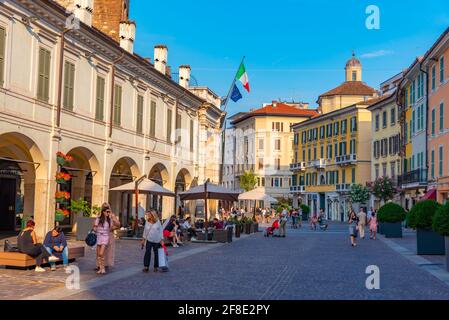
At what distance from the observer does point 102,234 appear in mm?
15648

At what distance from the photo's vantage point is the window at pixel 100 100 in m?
28.3

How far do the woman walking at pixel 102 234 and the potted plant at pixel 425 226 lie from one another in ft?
37.0

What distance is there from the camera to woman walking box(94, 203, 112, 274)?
15.4 meters

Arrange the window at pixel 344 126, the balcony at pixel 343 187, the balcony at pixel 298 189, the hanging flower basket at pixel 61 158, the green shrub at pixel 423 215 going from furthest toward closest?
the balcony at pixel 298 189
the window at pixel 344 126
the balcony at pixel 343 187
the hanging flower basket at pixel 61 158
the green shrub at pixel 423 215

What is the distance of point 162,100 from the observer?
36938 millimetres

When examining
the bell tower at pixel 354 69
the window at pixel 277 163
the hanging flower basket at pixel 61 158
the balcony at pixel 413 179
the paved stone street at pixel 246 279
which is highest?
the bell tower at pixel 354 69

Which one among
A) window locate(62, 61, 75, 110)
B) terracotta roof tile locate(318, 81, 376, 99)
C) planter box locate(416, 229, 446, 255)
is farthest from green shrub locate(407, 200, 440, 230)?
terracotta roof tile locate(318, 81, 376, 99)

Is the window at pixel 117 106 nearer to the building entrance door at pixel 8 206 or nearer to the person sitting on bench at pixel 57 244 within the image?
the building entrance door at pixel 8 206

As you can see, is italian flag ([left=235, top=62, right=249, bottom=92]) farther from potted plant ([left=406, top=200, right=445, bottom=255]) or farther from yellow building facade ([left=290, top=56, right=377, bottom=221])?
yellow building facade ([left=290, top=56, right=377, bottom=221])

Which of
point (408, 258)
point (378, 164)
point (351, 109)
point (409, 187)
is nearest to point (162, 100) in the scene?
point (408, 258)

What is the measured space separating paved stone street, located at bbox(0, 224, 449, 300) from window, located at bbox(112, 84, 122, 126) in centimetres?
980

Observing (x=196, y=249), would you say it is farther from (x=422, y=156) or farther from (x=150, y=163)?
(x=422, y=156)

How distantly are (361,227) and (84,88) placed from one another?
54.1 feet

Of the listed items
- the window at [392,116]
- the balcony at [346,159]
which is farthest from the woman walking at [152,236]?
the balcony at [346,159]
